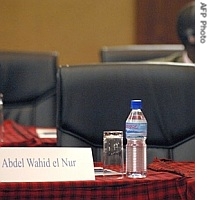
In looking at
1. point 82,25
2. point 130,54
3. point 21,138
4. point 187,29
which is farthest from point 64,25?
point 21,138

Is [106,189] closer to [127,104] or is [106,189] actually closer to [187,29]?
[127,104]

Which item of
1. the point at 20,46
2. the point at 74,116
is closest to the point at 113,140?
the point at 74,116

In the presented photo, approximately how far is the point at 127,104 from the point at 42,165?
83 cm

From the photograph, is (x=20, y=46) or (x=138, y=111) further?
(x=20, y=46)

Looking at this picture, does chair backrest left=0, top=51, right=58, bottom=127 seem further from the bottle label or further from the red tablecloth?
the bottle label

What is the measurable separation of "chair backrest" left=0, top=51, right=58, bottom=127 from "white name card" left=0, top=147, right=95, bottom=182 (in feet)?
5.96

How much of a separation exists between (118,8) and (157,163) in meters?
3.62

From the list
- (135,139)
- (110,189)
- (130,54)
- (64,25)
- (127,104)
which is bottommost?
(110,189)

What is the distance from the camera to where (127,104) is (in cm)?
223

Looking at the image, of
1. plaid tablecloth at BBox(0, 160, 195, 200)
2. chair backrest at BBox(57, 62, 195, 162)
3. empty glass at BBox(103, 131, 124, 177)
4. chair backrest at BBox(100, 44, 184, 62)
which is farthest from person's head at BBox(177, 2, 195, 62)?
plaid tablecloth at BBox(0, 160, 195, 200)

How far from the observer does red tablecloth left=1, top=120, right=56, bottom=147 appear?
8.28 ft

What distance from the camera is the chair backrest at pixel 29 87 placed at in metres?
3.26

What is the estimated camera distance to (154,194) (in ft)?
4.81

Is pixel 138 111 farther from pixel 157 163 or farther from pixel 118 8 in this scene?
pixel 118 8
